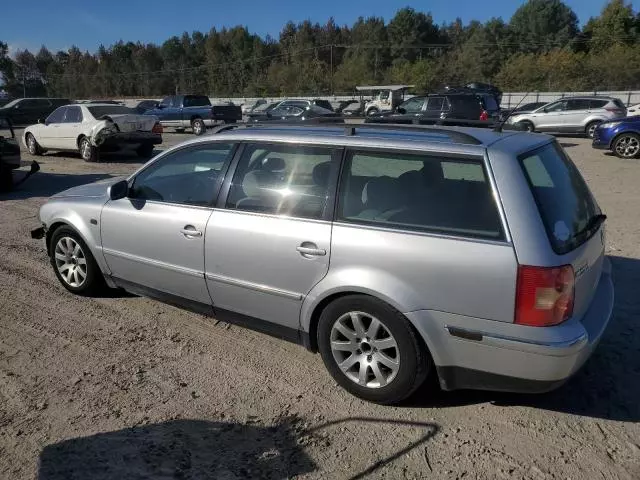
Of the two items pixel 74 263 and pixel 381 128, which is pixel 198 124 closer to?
pixel 74 263

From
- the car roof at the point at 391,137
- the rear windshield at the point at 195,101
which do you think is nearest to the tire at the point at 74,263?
the car roof at the point at 391,137

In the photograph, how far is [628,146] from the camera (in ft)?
46.2

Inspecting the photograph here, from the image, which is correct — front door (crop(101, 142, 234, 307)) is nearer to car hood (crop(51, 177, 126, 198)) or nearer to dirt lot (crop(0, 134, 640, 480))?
car hood (crop(51, 177, 126, 198))

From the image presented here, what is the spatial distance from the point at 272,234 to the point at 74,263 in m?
2.43

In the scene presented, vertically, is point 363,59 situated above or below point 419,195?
above

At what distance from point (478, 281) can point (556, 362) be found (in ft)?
1.84

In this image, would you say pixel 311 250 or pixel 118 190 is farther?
pixel 118 190

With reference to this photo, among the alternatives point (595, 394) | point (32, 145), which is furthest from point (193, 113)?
point (595, 394)

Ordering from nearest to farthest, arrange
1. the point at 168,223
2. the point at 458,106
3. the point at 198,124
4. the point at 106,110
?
the point at 168,223, the point at 106,110, the point at 458,106, the point at 198,124

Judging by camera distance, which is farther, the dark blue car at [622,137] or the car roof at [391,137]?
the dark blue car at [622,137]

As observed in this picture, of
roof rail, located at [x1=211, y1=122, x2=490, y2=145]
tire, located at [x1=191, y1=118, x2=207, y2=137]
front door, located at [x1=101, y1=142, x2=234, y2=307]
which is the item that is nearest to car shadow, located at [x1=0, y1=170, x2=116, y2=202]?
front door, located at [x1=101, y1=142, x2=234, y2=307]

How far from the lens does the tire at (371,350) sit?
301 cm

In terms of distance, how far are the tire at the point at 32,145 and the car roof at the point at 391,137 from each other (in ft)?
46.1

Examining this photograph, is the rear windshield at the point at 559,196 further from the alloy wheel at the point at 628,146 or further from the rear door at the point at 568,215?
the alloy wheel at the point at 628,146
